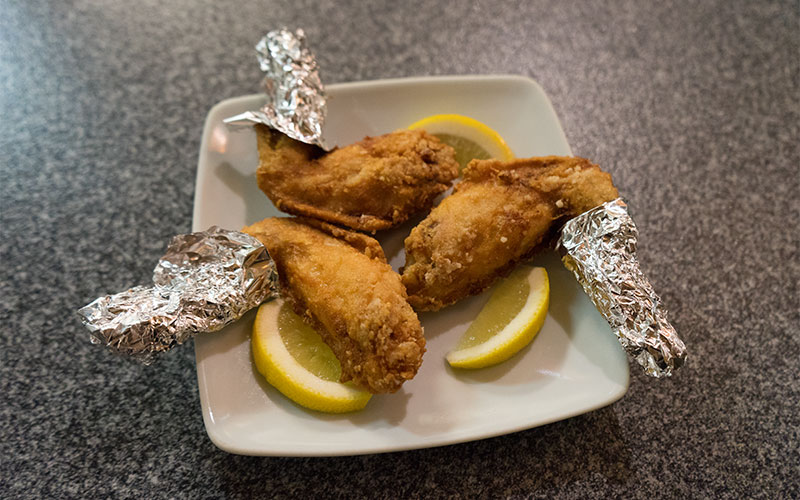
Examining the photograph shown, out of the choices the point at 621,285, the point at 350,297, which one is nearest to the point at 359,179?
the point at 350,297

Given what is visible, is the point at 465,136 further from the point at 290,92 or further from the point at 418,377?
the point at 418,377

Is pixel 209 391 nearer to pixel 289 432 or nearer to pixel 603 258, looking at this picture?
pixel 289 432

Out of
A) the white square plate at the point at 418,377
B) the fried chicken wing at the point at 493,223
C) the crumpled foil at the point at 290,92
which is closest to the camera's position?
the white square plate at the point at 418,377

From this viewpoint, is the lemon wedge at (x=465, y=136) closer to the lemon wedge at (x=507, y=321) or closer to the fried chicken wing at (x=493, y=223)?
the fried chicken wing at (x=493, y=223)

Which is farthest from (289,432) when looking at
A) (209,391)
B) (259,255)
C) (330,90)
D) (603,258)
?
(330,90)

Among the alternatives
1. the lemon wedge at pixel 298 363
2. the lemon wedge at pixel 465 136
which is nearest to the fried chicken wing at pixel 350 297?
the lemon wedge at pixel 298 363

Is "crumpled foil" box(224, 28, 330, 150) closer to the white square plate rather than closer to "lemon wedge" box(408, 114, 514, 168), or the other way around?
the white square plate

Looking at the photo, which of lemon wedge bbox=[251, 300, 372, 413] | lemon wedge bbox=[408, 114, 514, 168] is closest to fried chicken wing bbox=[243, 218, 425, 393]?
lemon wedge bbox=[251, 300, 372, 413]
